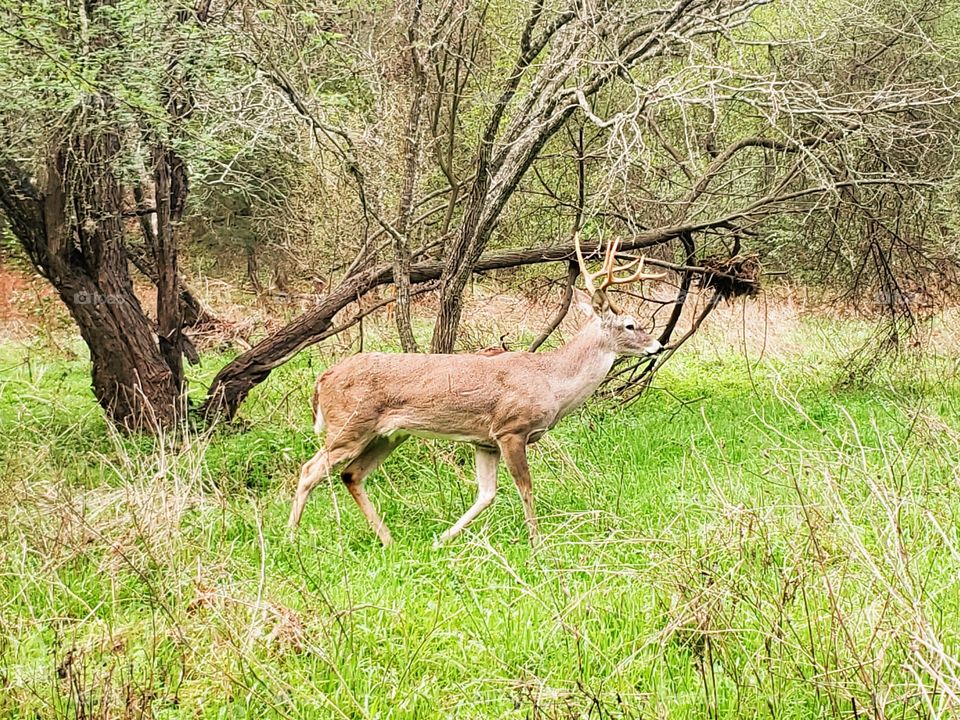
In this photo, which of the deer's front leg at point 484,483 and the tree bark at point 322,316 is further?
the tree bark at point 322,316

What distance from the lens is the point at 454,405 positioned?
650 centimetres

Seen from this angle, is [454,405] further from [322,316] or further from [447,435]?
[322,316]

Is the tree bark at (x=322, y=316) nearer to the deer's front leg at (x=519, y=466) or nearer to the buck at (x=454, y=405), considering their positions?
the buck at (x=454, y=405)

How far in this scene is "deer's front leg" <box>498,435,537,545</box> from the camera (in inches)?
251

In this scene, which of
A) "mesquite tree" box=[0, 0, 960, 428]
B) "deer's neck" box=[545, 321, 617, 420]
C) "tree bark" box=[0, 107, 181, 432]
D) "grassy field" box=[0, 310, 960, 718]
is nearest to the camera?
"grassy field" box=[0, 310, 960, 718]

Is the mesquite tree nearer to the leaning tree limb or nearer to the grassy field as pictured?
the leaning tree limb

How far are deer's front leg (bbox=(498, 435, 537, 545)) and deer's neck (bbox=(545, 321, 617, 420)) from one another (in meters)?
0.43

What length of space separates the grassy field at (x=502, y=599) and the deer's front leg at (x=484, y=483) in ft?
0.62

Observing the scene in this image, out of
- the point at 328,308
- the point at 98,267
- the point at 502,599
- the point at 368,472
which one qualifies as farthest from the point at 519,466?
the point at 98,267

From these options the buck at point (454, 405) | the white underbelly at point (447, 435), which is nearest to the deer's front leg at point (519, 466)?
the buck at point (454, 405)

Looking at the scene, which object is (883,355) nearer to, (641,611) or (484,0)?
(484,0)

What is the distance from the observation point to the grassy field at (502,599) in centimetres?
360

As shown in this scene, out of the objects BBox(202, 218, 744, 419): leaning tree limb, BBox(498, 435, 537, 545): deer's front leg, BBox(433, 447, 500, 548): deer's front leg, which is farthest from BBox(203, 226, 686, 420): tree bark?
BBox(498, 435, 537, 545): deer's front leg

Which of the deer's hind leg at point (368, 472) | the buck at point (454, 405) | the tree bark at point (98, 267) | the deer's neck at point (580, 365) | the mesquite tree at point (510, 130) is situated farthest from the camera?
the tree bark at point (98, 267)
